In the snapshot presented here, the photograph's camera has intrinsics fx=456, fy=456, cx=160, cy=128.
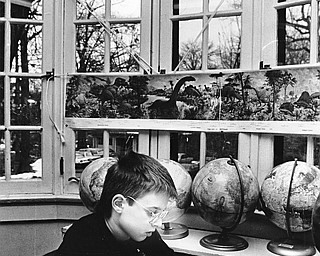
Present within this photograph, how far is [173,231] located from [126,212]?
430 mm

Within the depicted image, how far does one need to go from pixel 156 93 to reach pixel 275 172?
535 mm

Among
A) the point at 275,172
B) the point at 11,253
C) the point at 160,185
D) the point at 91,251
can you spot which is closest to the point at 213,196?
the point at 275,172

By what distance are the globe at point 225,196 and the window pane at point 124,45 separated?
19.1 inches

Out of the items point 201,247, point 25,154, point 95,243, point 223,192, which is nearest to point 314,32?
point 223,192

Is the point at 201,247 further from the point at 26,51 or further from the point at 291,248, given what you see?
the point at 26,51

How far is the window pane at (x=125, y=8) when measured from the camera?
67.0 inches

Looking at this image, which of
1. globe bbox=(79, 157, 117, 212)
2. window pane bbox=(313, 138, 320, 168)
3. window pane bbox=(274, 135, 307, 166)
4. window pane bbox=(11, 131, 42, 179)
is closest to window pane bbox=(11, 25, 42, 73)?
window pane bbox=(11, 131, 42, 179)

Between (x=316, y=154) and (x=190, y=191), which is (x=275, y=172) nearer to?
(x=316, y=154)

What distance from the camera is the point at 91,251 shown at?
1286 millimetres

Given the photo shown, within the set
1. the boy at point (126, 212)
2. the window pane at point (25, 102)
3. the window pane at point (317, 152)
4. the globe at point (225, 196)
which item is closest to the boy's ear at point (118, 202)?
the boy at point (126, 212)

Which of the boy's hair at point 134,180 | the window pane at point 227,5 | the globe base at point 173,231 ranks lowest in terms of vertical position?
the globe base at point 173,231

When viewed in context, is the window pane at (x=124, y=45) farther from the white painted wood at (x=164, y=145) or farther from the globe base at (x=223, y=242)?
the globe base at (x=223, y=242)

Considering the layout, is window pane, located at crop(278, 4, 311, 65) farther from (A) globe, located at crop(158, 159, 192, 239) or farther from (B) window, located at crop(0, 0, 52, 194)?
(B) window, located at crop(0, 0, 52, 194)

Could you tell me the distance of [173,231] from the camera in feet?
5.33
